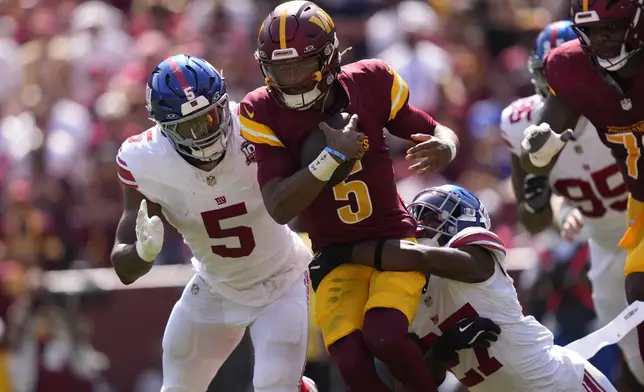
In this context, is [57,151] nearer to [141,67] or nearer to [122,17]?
[141,67]

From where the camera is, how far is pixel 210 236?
637cm

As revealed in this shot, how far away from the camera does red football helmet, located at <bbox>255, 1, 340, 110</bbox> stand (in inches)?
224

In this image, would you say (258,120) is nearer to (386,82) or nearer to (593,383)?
(386,82)

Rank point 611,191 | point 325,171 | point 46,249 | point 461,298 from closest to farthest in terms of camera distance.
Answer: point 325,171
point 461,298
point 611,191
point 46,249

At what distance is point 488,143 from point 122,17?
3.66 m

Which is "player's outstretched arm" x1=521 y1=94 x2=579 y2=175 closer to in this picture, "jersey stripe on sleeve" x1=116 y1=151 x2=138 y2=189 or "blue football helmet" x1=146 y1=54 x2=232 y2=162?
"blue football helmet" x1=146 y1=54 x2=232 y2=162

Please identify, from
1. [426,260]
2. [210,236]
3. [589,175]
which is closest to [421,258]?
[426,260]

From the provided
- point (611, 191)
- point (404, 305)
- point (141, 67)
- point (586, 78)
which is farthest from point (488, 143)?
point (404, 305)

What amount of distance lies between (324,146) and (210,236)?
0.93 m

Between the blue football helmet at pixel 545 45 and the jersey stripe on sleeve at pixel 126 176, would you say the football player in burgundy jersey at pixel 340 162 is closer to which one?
the jersey stripe on sleeve at pixel 126 176

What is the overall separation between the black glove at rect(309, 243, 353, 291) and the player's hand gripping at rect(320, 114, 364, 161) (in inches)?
19.2

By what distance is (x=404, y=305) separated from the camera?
5.73 meters

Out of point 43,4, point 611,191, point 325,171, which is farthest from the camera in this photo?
point 43,4

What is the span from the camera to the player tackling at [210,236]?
20.0 feet
